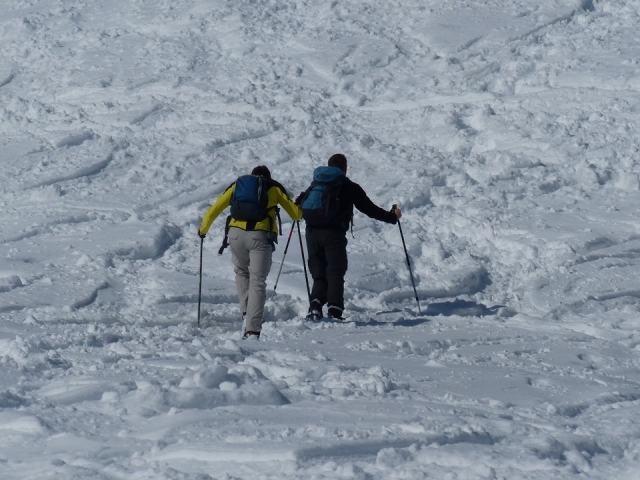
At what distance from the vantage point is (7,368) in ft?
19.0

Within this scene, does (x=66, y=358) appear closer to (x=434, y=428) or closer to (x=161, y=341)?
(x=161, y=341)

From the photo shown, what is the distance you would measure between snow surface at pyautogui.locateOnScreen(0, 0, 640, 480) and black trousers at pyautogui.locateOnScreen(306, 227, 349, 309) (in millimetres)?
433

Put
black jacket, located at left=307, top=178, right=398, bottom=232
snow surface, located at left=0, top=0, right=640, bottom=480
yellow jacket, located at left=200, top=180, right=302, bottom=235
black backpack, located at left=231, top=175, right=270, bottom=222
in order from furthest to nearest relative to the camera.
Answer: black jacket, located at left=307, top=178, right=398, bottom=232, yellow jacket, located at left=200, top=180, right=302, bottom=235, black backpack, located at left=231, top=175, right=270, bottom=222, snow surface, located at left=0, top=0, right=640, bottom=480

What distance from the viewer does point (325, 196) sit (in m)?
8.95

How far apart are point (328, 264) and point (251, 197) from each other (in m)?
1.34

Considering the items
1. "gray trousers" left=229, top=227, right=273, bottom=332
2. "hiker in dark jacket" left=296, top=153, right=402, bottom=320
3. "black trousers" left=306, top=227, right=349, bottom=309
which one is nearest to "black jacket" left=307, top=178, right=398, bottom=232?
"hiker in dark jacket" left=296, top=153, right=402, bottom=320

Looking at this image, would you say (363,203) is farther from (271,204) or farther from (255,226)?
(255,226)

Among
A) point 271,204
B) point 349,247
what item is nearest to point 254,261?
point 271,204

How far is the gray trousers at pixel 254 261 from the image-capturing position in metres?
8.21

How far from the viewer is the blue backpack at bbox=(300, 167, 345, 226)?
894 cm

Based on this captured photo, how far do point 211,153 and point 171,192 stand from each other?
131 centimetres

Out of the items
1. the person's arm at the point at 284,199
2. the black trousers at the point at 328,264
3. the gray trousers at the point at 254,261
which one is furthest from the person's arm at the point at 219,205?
the black trousers at the point at 328,264

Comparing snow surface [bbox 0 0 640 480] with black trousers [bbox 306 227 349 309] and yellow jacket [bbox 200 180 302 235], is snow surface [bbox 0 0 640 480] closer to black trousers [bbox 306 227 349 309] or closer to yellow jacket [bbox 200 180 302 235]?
black trousers [bbox 306 227 349 309]

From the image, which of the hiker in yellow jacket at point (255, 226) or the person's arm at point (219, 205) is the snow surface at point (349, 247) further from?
the person's arm at point (219, 205)
